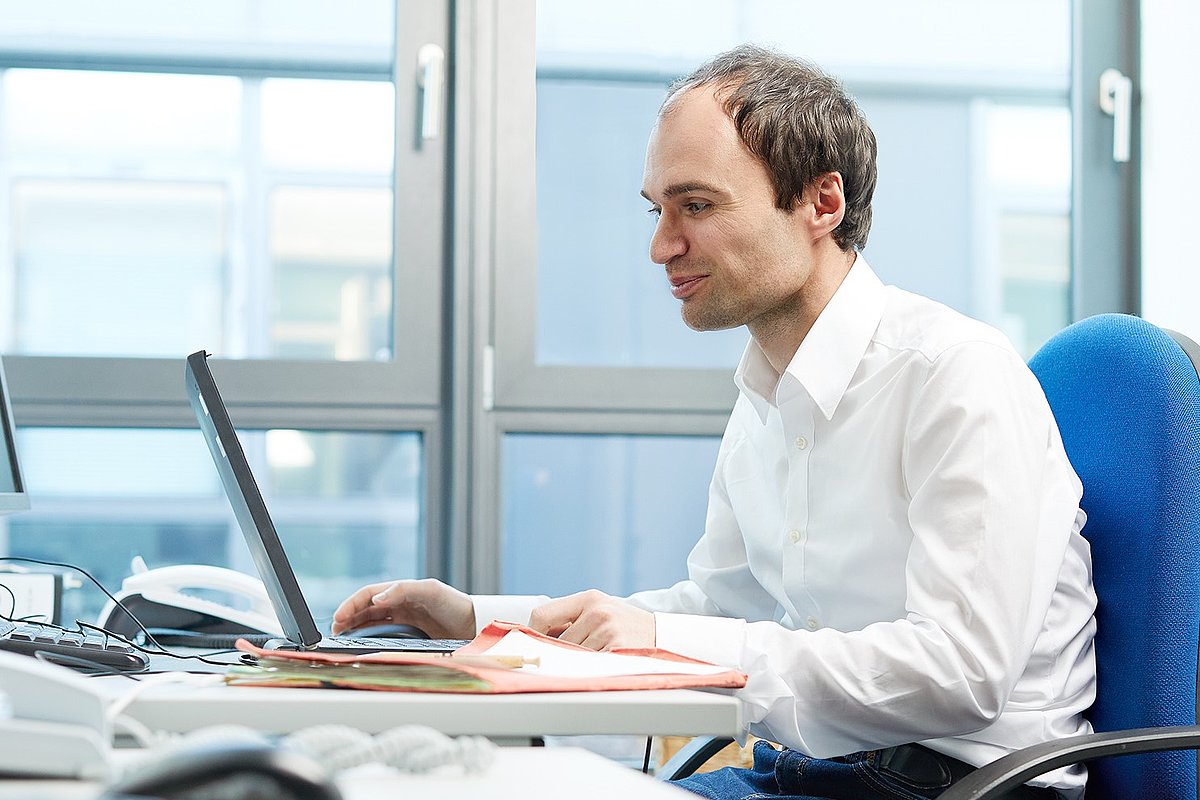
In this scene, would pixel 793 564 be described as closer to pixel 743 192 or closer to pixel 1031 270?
pixel 743 192

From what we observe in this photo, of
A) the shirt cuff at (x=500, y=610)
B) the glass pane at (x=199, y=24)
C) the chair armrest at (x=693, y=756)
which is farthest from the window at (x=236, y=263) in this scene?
the chair armrest at (x=693, y=756)

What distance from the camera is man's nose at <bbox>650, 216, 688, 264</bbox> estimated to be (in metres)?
1.52

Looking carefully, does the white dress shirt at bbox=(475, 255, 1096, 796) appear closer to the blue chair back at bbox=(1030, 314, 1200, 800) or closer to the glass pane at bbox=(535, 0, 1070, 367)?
the blue chair back at bbox=(1030, 314, 1200, 800)

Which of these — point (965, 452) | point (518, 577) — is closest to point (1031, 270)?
point (518, 577)

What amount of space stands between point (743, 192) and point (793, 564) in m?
0.46

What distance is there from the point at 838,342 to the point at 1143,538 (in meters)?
0.40

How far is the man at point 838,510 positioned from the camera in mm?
1146

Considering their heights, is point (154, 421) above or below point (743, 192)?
below

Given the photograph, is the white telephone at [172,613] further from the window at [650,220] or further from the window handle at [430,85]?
the window handle at [430,85]

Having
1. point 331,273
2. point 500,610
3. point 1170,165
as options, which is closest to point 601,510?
point 331,273

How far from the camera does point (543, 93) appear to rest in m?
2.29

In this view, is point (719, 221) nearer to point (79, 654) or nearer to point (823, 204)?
point (823, 204)

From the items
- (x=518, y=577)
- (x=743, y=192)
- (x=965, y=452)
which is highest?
(x=743, y=192)

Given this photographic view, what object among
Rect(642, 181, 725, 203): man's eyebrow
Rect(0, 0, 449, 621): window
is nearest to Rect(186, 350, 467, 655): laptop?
Rect(642, 181, 725, 203): man's eyebrow
